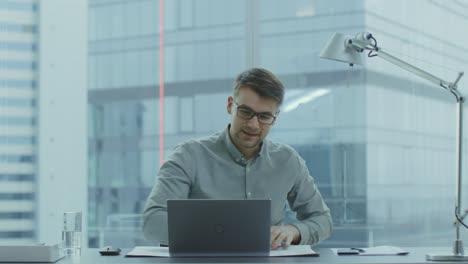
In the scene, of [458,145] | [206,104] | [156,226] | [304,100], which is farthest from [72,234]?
[304,100]

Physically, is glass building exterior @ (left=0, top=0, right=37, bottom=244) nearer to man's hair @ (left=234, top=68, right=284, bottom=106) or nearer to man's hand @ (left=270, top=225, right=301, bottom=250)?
man's hair @ (left=234, top=68, right=284, bottom=106)

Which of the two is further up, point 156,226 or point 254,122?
point 254,122

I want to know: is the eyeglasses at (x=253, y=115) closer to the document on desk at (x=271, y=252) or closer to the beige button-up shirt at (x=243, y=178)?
the beige button-up shirt at (x=243, y=178)

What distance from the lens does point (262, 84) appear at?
221 cm

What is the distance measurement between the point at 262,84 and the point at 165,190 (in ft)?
1.66

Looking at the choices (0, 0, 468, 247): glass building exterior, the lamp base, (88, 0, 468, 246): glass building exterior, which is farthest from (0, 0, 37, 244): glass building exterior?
the lamp base

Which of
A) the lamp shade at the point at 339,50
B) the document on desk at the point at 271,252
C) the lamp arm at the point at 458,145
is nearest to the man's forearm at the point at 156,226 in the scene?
the document on desk at the point at 271,252

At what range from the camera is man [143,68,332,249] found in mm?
2205

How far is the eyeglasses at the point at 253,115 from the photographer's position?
2.21m

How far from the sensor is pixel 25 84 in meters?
3.68

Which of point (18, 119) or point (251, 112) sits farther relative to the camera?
point (18, 119)

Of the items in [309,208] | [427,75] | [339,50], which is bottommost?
[309,208]

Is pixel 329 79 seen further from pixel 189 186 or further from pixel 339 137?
pixel 189 186

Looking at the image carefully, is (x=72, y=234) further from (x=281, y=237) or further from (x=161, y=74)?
(x=161, y=74)
